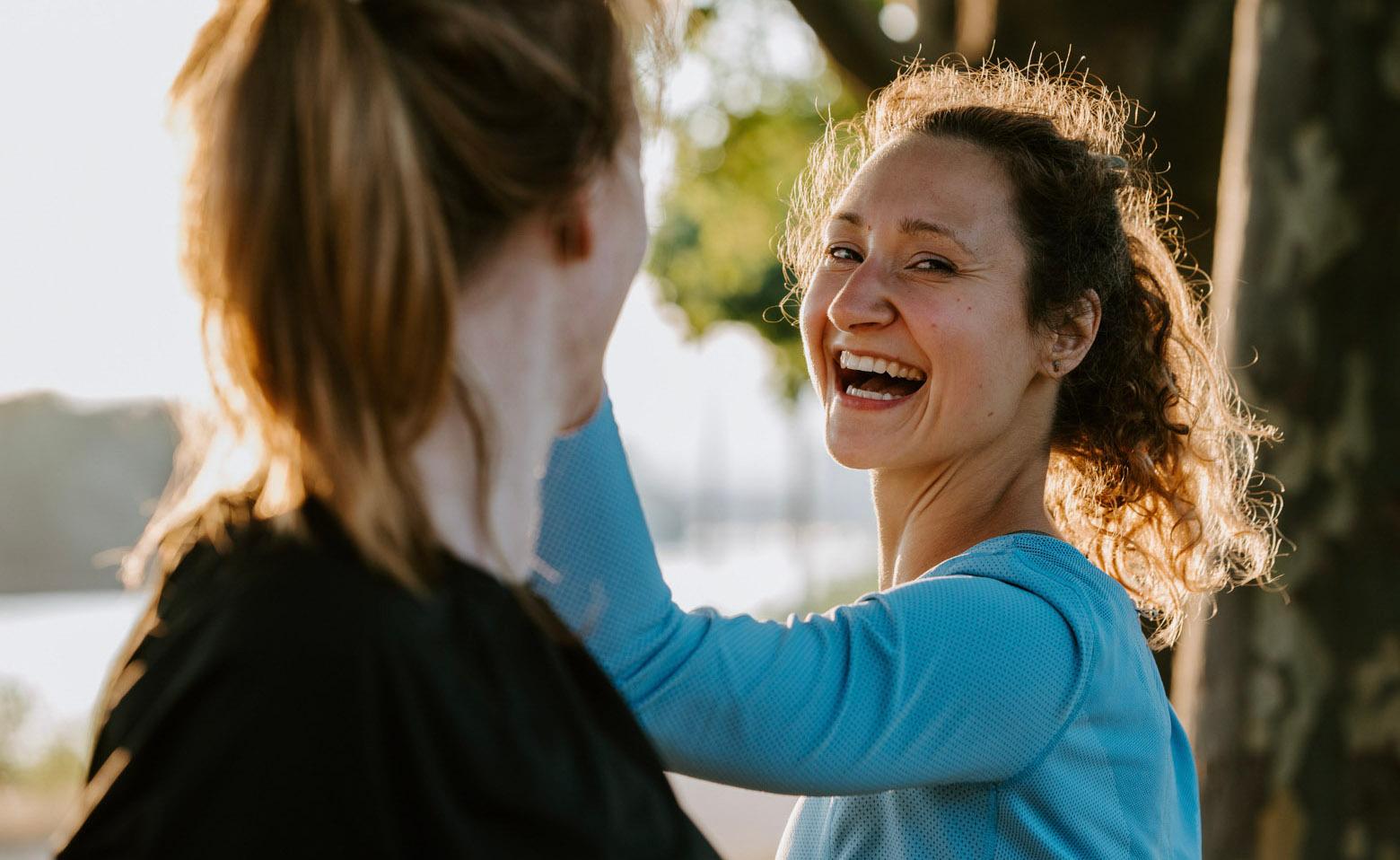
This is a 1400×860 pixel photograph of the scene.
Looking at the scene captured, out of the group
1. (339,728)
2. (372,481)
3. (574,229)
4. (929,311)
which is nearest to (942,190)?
(929,311)

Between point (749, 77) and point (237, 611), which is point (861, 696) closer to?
point (237, 611)

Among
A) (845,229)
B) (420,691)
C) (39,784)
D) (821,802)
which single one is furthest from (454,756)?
(39,784)

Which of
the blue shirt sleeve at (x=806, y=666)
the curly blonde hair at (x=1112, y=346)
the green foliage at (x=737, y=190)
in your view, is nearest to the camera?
the blue shirt sleeve at (x=806, y=666)

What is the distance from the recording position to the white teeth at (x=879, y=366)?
2.23 metres

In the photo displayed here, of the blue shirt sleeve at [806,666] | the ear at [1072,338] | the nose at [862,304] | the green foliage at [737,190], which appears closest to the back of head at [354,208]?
the blue shirt sleeve at [806,666]

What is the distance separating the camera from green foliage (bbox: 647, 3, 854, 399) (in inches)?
367

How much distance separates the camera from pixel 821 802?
208 centimetres

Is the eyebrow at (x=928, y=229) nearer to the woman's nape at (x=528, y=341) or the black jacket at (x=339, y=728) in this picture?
the woman's nape at (x=528, y=341)

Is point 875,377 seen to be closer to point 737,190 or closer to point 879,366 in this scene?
point 879,366

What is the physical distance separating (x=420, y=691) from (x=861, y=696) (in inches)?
28.4

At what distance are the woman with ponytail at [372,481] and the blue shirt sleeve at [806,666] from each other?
0.92 feet

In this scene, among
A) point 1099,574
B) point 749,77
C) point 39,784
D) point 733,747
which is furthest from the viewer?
point 749,77

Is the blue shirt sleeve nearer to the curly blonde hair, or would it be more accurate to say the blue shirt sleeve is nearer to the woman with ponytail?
the woman with ponytail

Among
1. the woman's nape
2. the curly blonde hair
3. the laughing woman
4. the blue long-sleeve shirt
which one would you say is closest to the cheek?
the laughing woman
